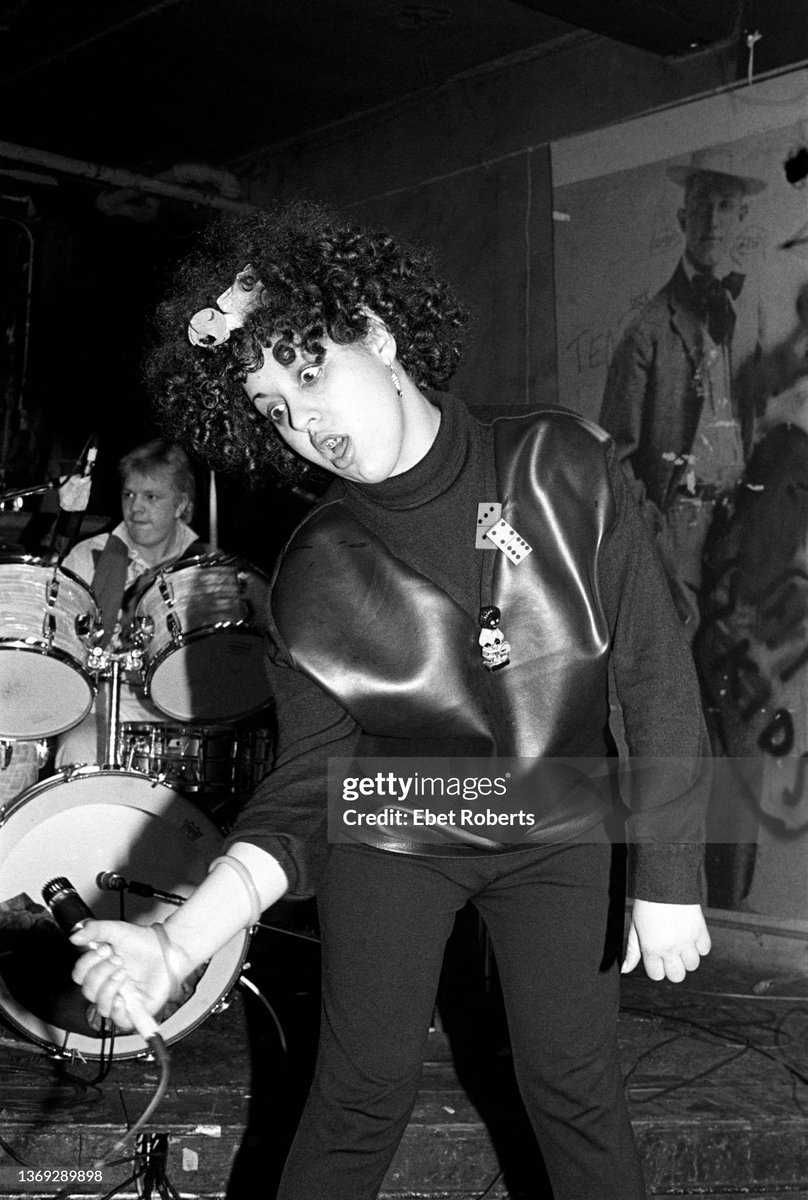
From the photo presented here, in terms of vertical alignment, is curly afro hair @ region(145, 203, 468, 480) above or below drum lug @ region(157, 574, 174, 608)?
above

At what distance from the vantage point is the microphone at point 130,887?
3396 millimetres

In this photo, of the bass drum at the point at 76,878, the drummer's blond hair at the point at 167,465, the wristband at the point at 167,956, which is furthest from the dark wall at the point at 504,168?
the wristband at the point at 167,956

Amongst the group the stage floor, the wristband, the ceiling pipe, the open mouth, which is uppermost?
the ceiling pipe

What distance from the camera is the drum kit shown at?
3.39 m

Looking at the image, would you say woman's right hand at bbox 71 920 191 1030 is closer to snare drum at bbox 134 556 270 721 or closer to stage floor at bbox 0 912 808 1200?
stage floor at bbox 0 912 808 1200

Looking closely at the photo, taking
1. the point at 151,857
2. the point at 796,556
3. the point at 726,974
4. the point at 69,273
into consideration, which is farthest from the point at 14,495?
the point at 69,273

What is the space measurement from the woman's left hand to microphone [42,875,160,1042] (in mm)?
712

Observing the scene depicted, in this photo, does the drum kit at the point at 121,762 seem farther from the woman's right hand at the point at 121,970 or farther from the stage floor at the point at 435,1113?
the woman's right hand at the point at 121,970

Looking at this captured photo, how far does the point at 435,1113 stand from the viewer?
9.52 feet

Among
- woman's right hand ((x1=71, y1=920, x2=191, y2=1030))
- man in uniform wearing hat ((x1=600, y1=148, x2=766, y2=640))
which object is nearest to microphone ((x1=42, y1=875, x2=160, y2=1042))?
woman's right hand ((x1=71, y1=920, x2=191, y2=1030))

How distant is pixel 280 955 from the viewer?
4473 mm

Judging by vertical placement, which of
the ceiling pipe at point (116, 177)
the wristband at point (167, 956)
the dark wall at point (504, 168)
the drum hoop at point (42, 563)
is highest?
the ceiling pipe at point (116, 177)

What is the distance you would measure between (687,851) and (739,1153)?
141cm

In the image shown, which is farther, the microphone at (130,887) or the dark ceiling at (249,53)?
the dark ceiling at (249,53)
